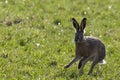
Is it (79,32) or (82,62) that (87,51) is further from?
(79,32)

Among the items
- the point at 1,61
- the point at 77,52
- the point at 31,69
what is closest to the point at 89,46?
the point at 77,52

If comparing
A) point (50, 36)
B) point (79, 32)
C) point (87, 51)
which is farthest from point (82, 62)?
point (50, 36)

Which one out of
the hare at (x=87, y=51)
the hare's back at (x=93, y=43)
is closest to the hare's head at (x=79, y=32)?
the hare at (x=87, y=51)

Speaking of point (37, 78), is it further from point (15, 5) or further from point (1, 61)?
point (15, 5)

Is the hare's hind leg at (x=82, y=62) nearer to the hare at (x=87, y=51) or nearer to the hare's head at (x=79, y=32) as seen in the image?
the hare at (x=87, y=51)

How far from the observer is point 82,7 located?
667 inches

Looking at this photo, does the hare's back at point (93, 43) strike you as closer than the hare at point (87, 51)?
No

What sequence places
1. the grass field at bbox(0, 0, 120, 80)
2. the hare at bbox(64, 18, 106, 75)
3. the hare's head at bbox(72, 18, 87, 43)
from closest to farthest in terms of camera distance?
the hare's head at bbox(72, 18, 87, 43)
the hare at bbox(64, 18, 106, 75)
the grass field at bbox(0, 0, 120, 80)

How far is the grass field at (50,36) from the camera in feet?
32.6

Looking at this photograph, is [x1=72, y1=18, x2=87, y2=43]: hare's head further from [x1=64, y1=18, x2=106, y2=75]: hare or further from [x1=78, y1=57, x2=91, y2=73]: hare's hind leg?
[x1=78, y1=57, x2=91, y2=73]: hare's hind leg

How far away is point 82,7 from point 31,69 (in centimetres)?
742

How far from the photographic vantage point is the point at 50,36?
41.9 feet

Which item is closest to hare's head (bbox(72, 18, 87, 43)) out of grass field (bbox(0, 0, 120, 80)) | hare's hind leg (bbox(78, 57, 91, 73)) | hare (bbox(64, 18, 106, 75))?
hare (bbox(64, 18, 106, 75))

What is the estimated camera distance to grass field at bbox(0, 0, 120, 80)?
392 inches
